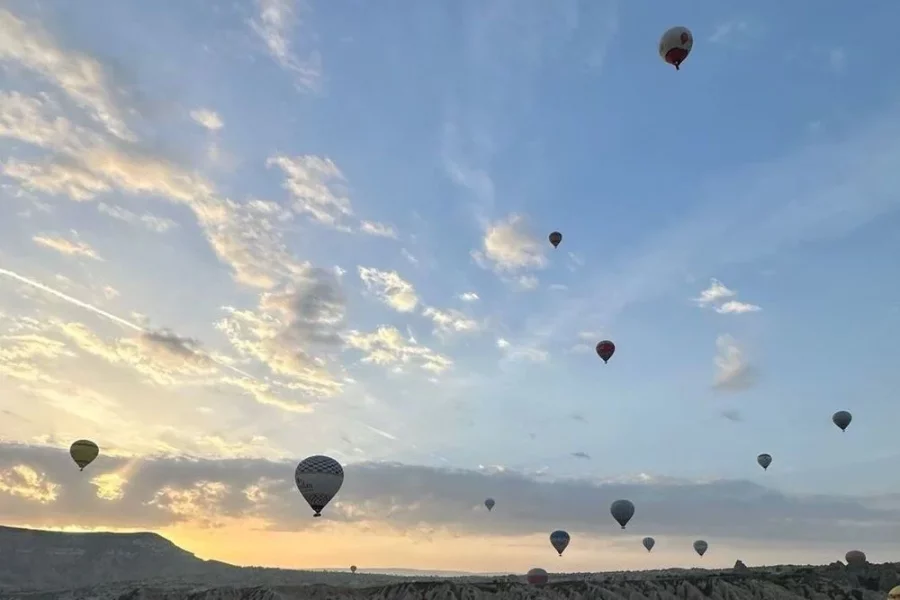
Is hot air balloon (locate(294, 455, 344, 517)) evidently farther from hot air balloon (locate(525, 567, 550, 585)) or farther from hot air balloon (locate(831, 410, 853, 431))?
hot air balloon (locate(831, 410, 853, 431))

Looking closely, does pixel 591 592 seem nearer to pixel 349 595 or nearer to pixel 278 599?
pixel 349 595

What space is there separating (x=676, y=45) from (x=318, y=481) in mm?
51200

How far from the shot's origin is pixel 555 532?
102 metres

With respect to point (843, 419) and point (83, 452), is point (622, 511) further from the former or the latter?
point (83, 452)

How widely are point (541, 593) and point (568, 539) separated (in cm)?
3629

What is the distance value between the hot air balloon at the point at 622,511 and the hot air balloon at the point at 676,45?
5499 centimetres

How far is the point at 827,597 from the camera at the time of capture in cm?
7275

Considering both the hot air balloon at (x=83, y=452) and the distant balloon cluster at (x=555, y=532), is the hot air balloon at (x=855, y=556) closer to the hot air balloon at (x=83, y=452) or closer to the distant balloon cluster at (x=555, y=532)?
the distant balloon cluster at (x=555, y=532)

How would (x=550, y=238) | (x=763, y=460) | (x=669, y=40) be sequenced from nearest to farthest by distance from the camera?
(x=669, y=40) → (x=550, y=238) → (x=763, y=460)

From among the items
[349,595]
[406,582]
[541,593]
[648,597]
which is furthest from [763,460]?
[349,595]

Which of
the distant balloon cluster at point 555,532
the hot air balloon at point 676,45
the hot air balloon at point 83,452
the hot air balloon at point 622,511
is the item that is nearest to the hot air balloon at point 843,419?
the distant balloon cluster at point 555,532

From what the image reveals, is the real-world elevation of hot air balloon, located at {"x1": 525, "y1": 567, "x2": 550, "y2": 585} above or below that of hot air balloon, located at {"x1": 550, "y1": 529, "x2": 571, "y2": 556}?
below

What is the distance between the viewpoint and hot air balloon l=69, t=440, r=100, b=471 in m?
90.0

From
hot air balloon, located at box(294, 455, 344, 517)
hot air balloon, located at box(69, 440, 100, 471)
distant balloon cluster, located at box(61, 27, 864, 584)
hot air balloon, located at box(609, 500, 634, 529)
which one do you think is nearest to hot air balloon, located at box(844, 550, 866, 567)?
distant balloon cluster, located at box(61, 27, 864, 584)
